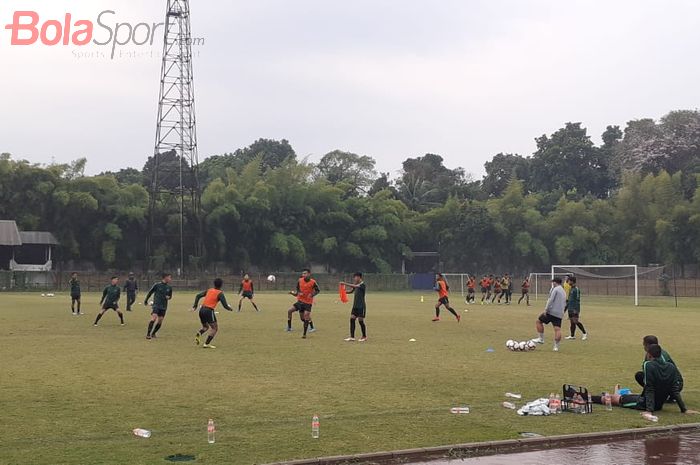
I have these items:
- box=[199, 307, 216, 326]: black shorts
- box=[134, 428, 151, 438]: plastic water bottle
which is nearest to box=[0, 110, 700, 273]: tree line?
box=[199, 307, 216, 326]: black shorts

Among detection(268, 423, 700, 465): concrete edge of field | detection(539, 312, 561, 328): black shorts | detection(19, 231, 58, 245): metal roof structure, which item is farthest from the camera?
detection(19, 231, 58, 245): metal roof structure

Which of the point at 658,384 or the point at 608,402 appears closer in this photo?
the point at 658,384

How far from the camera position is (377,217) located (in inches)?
→ 3386

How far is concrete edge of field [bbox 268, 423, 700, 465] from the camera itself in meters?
7.94

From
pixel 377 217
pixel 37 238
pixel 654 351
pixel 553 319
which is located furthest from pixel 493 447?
pixel 377 217

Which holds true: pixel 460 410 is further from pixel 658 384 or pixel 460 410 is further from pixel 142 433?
pixel 142 433

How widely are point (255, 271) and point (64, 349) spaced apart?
63.1 m

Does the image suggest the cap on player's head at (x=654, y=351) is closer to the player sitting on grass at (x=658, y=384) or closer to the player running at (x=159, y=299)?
the player sitting on grass at (x=658, y=384)

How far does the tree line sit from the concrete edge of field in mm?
64770

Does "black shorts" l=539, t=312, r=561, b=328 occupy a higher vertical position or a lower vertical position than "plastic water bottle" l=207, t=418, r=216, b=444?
higher

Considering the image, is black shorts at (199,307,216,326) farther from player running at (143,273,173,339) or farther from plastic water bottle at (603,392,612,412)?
plastic water bottle at (603,392,612,412)

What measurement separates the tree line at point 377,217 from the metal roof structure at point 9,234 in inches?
76.1

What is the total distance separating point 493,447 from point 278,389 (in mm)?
4548

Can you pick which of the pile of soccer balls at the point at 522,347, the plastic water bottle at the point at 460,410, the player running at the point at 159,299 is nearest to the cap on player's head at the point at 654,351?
the plastic water bottle at the point at 460,410
